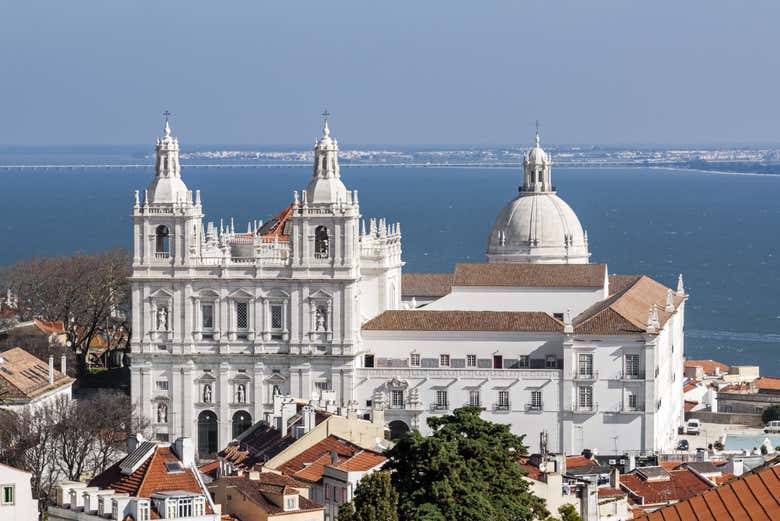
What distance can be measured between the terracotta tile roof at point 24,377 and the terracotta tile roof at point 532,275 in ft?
47.4

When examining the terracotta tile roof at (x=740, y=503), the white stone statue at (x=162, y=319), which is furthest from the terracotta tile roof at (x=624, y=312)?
the terracotta tile roof at (x=740, y=503)

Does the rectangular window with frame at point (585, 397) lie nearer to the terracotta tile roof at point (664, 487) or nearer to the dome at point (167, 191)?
the dome at point (167, 191)

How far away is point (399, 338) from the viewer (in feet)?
254

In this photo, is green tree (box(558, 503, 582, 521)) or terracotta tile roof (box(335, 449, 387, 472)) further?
terracotta tile roof (box(335, 449, 387, 472))

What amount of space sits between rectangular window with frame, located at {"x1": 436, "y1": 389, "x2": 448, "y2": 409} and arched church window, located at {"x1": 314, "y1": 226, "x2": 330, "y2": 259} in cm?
567

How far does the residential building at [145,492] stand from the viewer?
129 feet

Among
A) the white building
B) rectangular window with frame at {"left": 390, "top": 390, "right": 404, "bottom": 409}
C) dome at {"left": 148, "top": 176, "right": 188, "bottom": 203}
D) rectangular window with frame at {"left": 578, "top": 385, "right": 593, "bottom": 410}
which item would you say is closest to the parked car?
rectangular window with frame at {"left": 578, "top": 385, "right": 593, "bottom": 410}

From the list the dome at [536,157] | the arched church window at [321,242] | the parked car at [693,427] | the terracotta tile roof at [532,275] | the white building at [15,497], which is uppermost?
the dome at [536,157]

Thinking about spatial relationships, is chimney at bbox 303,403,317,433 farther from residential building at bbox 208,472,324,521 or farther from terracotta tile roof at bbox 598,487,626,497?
residential building at bbox 208,472,324,521

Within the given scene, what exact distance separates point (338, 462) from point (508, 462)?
193 inches

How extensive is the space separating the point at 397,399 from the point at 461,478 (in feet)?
104

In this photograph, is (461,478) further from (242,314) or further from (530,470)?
(242,314)

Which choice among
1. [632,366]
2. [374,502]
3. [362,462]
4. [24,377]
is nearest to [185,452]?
[374,502]

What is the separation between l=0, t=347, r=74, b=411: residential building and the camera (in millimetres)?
70000
